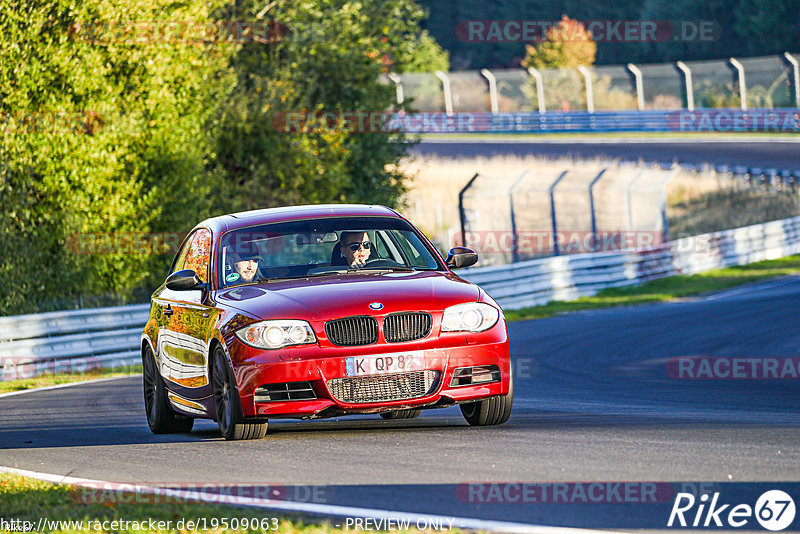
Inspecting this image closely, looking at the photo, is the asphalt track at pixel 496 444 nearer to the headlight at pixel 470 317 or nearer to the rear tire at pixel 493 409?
the rear tire at pixel 493 409

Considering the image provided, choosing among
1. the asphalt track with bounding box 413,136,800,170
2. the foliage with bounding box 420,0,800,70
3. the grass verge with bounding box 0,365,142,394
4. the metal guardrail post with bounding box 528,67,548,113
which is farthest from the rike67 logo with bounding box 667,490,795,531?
the foliage with bounding box 420,0,800,70

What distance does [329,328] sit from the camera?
8359mm

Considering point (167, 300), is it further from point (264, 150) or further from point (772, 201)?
point (772, 201)

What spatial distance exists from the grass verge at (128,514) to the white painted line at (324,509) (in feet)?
0.37

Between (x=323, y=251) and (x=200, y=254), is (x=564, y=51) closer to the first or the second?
(x=200, y=254)

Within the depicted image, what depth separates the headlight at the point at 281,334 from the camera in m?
8.35

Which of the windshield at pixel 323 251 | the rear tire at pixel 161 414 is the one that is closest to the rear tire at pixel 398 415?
the windshield at pixel 323 251

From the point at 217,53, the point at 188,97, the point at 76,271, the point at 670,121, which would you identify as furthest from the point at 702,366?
the point at 670,121

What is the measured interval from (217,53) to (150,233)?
540 centimetres

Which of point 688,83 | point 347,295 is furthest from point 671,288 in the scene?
point 688,83

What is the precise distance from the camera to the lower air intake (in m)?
8.36

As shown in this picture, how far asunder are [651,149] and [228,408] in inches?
1552

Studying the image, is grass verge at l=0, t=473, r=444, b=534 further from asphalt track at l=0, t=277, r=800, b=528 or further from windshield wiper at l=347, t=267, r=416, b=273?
windshield wiper at l=347, t=267, r=416, b=273

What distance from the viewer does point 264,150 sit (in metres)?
29.7
